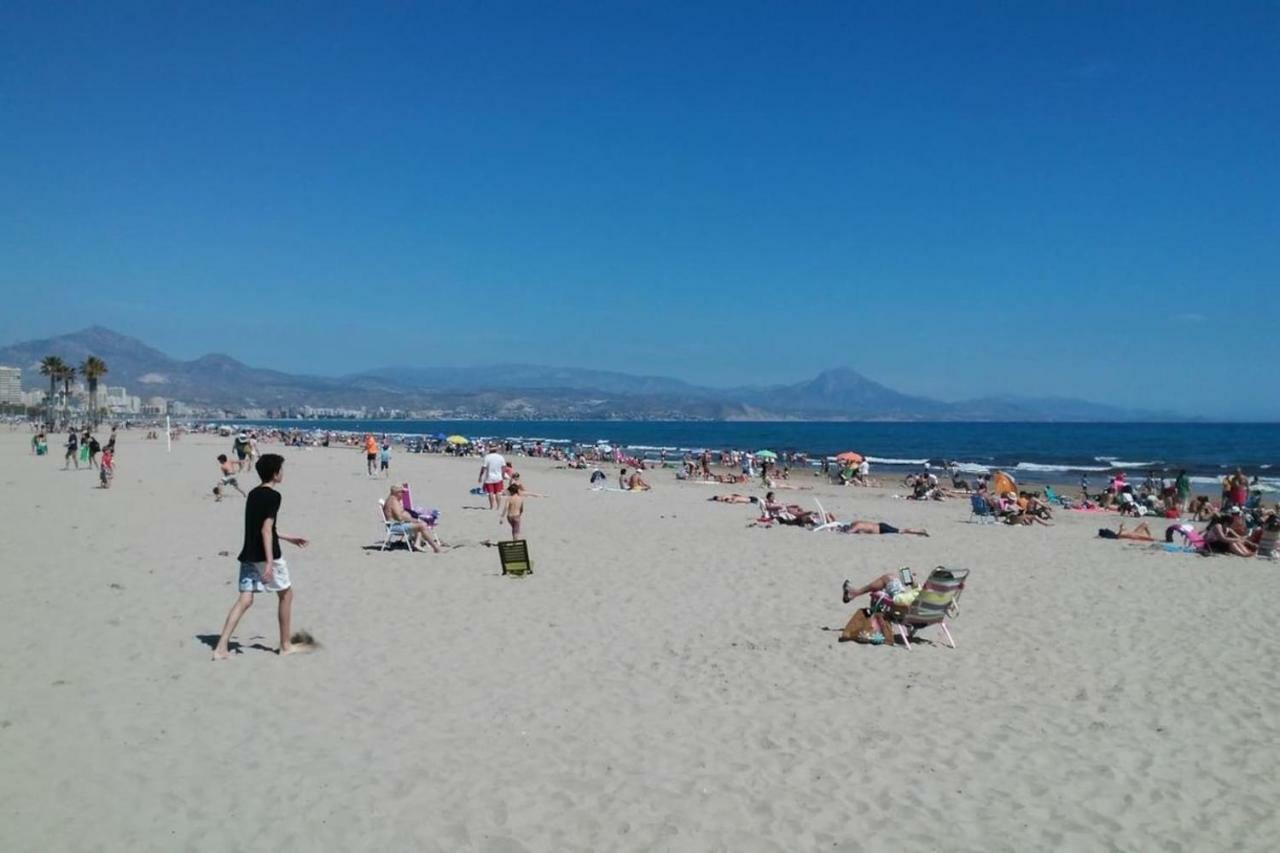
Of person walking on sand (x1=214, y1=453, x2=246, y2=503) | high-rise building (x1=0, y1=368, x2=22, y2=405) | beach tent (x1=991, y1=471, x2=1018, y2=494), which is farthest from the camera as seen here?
high-rise building (x1=0, y1=368, x2=22, y2=405)

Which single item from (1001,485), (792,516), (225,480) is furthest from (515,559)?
(1001,485)

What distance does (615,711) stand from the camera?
588cm

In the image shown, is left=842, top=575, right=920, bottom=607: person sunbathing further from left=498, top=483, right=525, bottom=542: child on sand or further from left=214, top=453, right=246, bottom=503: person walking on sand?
left=214, top=453, right=246, bottom=503: person walking on sand

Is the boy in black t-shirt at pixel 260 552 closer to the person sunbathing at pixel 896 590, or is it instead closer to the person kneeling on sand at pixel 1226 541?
the person sunbathing at pixel 896 590

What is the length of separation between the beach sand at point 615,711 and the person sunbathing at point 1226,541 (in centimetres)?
261

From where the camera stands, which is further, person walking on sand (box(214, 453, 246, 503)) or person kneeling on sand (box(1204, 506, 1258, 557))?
person walking on sand (box(214, 453, 246, 503))

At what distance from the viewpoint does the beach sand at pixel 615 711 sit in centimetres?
427

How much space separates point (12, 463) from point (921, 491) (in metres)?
29.5

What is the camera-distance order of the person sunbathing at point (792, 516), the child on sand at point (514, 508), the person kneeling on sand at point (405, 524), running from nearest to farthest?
1. the person kneeling on sand at point (405, 524)
2. the child on sand at point (514, 508)
3. the person sunbathing at point (792, 516)

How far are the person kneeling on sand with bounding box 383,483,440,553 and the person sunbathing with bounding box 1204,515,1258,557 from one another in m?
11.9

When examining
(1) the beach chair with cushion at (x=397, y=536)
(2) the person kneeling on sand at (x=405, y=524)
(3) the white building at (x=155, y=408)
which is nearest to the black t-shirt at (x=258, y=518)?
(2) the person kneeling on sand at (x=405, y=524)

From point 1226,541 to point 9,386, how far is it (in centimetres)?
16769

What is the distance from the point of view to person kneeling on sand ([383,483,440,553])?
478 inches

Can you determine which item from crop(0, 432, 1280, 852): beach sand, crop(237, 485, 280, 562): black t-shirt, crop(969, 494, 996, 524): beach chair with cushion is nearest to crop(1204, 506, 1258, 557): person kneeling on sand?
crop(0, 432, 1280, 852): beach sand
